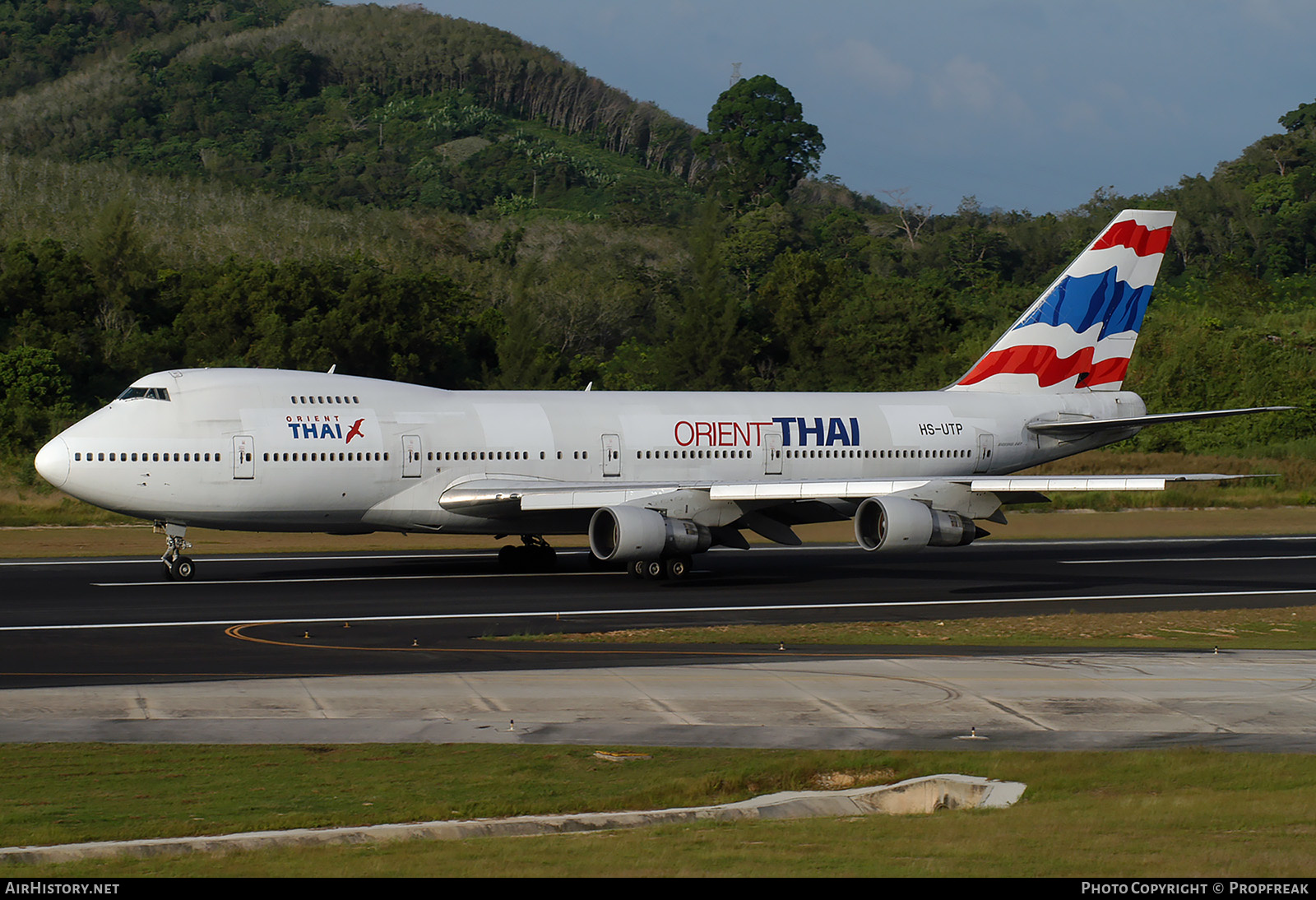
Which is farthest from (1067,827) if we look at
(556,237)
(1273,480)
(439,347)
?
(556,237)

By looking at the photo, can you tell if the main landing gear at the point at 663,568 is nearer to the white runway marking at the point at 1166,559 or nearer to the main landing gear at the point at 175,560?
the main landing gear at the point at 175,560

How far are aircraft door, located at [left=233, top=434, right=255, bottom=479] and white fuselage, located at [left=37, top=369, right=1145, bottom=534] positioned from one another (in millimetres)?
33

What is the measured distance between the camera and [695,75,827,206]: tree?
16150 cm

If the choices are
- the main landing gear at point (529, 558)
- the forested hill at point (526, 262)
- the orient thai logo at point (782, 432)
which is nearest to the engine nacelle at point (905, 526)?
the orient thai logo at point (782, 432)

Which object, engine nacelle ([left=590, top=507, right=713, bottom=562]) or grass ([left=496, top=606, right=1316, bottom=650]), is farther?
engine nacelle ([left=590, top=507, right=713, bottom=562])

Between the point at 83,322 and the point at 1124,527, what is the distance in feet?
168

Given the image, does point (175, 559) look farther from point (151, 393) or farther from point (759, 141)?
point (759, 141)

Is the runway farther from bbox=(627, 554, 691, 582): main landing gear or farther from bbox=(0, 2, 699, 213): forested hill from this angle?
bbox=(0, 2, 699, 213): forested hill

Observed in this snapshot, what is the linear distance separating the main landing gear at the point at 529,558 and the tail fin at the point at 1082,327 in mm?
15331

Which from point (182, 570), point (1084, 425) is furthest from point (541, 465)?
point (1084, 425)

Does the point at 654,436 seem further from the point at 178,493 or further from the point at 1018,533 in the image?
the point at 1018,533

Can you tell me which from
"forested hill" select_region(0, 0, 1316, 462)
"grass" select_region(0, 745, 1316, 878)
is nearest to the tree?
"forested hill" select_region(0, 0, 1316, 462)

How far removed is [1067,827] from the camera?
11.7 meters

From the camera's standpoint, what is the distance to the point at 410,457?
114 ft
